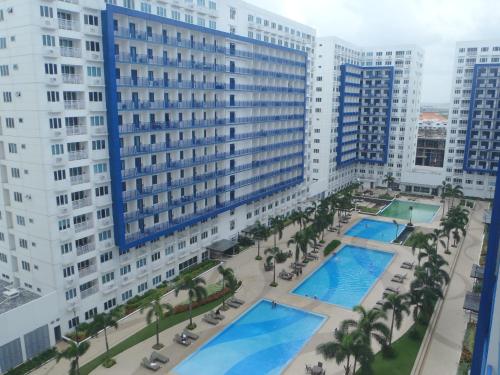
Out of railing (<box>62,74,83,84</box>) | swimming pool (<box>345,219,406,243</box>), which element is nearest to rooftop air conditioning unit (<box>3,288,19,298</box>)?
railing (<box>62,74,83,84</box>)

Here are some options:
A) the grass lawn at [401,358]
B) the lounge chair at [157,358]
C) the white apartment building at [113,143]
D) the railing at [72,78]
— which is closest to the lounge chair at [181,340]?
the lounge chair at [157,358]

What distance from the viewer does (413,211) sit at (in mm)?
99250

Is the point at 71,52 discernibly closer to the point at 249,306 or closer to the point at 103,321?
the point at 103,321

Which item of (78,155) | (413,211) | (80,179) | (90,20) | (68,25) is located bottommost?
(413,211)

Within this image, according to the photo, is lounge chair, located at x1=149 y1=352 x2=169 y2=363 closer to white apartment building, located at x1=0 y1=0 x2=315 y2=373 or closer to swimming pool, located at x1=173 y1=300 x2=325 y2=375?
swimming pool, located at x1=173 y1=300 x2=325 y2=375

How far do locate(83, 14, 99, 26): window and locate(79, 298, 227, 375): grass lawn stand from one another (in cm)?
3433

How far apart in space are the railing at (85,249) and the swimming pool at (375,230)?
164ft

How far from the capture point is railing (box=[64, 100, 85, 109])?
44188mm

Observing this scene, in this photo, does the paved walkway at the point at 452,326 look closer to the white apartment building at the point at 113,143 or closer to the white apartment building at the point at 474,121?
the white apartment building at the point at 113,143

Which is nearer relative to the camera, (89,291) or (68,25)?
(68,25)

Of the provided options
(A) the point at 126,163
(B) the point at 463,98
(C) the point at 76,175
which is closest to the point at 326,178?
(B) the point at 463,98

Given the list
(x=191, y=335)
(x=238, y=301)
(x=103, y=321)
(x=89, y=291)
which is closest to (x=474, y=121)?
(x=238, y=301)

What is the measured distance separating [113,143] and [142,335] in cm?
2201

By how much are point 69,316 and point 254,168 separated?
134ft
